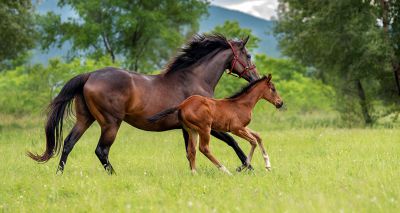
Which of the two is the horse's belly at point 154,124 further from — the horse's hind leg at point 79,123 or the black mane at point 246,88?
the black mane at point 246,88

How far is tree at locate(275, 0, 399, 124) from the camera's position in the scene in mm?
23531

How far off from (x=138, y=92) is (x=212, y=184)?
290 centimetres

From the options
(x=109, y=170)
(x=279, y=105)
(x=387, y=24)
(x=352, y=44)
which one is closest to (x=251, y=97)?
(x=279, y=105)

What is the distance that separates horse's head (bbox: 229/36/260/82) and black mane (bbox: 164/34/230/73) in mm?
205

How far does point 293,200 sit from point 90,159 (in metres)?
7.55

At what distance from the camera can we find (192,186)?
8.39m

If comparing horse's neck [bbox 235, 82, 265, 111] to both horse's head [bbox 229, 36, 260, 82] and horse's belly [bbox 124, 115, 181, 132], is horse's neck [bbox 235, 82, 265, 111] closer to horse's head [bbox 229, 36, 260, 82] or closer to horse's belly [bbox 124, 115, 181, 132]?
horse's head [bbox 229, 36, 260, 82]

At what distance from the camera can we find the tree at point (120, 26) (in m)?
33.7

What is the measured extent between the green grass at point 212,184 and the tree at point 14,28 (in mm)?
12927

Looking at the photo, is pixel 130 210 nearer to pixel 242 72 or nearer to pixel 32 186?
pixel 32 186

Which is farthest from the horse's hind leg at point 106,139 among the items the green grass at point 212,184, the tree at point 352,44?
the tree at point 352,44

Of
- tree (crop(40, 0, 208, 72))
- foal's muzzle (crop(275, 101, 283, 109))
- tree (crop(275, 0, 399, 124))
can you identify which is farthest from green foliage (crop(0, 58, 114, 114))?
foal's muzzle (crop(275, 101, 283, 109))

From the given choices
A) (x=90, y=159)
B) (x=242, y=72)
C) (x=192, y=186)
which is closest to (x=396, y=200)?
(x=192, y=186)

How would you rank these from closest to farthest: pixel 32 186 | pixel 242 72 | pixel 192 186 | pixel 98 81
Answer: pixel 192 186
pixel 32 186
pixel 98 81
pixel 242 72
